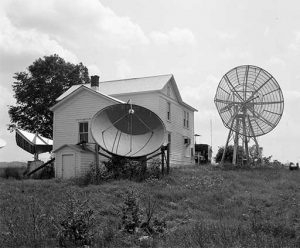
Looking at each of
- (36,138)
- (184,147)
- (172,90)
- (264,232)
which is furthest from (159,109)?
(264,232)

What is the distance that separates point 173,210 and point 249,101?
18.6 m

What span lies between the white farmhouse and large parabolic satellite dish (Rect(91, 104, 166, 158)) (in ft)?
6.00

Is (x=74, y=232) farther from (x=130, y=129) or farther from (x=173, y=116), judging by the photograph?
(x=173, y=116)

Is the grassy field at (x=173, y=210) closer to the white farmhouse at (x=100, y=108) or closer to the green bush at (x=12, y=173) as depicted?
the white farmhouse at (x=100, y=108)

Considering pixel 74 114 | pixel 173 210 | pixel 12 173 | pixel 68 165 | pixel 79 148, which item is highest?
pixel 74 114

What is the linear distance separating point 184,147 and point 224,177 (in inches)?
483

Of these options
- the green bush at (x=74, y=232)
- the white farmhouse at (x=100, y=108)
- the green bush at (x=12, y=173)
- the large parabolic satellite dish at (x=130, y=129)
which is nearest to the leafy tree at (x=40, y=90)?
the white farmhouse at (x=100, y=108)

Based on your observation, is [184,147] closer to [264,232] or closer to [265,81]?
[265,81]

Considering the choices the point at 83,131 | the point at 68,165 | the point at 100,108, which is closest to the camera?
the point at 68,165

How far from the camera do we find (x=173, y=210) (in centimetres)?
1552

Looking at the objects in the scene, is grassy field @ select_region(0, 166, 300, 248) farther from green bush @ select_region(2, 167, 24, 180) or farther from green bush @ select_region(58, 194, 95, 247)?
green bush @ select_region(2, 167, 24, 180)

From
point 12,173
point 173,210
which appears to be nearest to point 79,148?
point 12,173

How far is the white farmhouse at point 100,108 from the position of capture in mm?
25531

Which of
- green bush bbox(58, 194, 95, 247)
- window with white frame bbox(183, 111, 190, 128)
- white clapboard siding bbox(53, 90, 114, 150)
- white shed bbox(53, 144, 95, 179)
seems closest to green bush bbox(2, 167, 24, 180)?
white shed bbox(53, 144, 95, 179)
